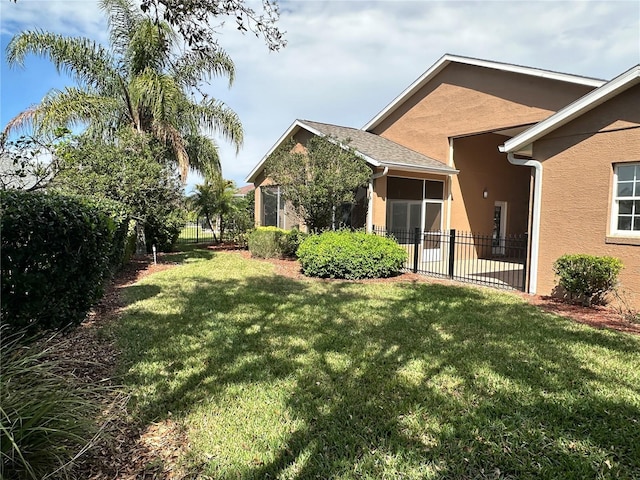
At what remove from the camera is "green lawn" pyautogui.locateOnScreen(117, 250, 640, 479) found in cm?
296

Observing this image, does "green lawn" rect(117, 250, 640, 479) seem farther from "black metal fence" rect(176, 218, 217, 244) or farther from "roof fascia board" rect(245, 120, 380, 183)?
"black metal fence" rect(176, 218, 217, 244)

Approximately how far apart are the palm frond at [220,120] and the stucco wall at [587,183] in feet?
39.1

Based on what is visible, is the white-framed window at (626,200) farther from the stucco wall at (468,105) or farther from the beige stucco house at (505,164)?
the stucco wall at (468,105)

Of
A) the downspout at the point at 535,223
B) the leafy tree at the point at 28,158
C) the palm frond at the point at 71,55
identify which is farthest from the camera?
the palm frond at the point at 71,55

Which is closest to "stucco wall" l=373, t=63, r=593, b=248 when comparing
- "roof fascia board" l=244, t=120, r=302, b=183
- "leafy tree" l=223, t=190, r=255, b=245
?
"roof fascia board" l=244, t=120, r=302, b=183

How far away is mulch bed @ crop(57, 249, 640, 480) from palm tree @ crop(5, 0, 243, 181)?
843 cm

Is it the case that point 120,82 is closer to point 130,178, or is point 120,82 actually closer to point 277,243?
point 130,178

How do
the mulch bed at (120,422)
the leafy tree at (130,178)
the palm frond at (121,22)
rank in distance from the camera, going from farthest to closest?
1. the palm frond at (121,22)
2. the leafy tree at (130,178)
3. the mulch bed at (120,422)

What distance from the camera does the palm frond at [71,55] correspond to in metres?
13.7

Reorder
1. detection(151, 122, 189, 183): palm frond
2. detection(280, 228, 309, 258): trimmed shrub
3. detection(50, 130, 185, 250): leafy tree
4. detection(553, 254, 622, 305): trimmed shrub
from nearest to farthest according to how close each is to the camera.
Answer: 1. detection(553, 254, 622, 305): trimmed shrub
2. detection(50, 130, 185, 250): leafy tree
3. detection(151, 122, 189, 183): palm frond
4. detection(280, 228, 309, 258): trimmed shrub

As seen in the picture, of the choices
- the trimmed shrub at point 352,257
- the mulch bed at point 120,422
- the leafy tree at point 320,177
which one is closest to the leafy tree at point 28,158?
the mulch bed at point 120,422

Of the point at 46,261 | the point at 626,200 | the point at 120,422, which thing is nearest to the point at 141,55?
the point at 46,261

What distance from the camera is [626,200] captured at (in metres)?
7.68

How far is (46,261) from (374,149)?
11185 mm
